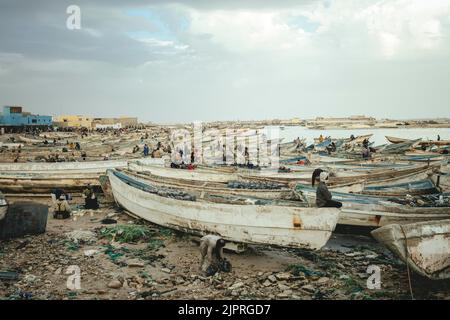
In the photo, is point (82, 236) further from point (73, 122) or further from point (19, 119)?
point (73, 122)

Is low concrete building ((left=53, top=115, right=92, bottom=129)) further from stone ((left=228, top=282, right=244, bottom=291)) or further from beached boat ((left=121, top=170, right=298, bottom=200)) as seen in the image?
stone ((left=228, top=282, right=244, bottom=291))

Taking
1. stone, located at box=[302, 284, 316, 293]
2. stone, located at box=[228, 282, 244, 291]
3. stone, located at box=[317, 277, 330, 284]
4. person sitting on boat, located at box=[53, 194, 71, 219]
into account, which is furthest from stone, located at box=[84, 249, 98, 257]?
stone, located at box=[317, 277, 330, 284]

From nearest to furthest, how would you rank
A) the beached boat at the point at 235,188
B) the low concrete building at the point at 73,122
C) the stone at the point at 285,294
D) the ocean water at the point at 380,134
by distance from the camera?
the stone at the point at 285,294
the beached boat at the point at 235,188
the ocean water at the point at 380,134
the low concrete building at the point at 73,122

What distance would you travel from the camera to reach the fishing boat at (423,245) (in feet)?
20.1

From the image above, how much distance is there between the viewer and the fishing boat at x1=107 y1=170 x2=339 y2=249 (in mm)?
7191

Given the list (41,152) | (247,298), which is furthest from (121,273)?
(41,152)

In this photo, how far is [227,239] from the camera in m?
8.09

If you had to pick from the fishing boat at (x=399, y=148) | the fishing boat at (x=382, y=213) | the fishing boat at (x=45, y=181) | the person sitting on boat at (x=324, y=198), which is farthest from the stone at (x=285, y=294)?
the fishing boat at (x=399, y=148)

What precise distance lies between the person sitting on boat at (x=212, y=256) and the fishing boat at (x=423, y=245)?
3033 mm

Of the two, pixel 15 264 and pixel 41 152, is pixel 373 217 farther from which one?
pixel 41 152

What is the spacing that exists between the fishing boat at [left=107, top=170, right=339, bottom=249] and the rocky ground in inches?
20.9

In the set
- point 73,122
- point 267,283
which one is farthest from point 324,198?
point 73,122

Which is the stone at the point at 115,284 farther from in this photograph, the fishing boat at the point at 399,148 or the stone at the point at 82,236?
the fishing boat at the point at 399,148

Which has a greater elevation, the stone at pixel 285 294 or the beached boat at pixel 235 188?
the beached boat at pixel 235 188
